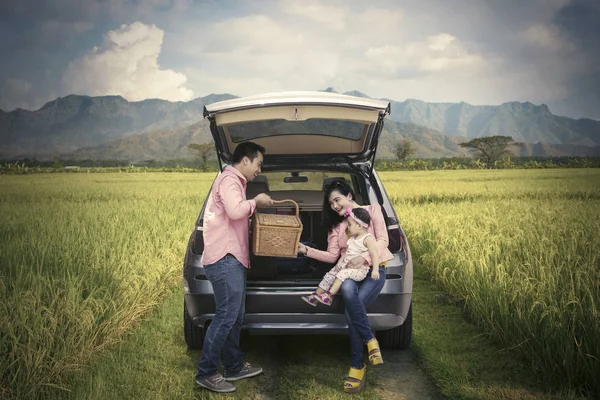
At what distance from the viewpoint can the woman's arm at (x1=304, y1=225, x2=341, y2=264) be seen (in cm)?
463

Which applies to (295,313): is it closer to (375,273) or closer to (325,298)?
(325,298)

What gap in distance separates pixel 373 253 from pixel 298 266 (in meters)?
1.12

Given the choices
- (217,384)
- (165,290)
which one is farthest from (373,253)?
(165,290)

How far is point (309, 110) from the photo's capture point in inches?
172

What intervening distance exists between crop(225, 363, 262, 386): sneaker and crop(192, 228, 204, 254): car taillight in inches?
36.3

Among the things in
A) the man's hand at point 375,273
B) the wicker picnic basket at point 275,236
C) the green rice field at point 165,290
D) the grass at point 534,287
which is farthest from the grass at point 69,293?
the grass at point 534,287

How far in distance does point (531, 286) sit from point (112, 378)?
3546 millimetres

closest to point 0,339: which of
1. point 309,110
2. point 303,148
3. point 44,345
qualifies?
point 44,345

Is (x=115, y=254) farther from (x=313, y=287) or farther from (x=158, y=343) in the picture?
(x=313, y=287)

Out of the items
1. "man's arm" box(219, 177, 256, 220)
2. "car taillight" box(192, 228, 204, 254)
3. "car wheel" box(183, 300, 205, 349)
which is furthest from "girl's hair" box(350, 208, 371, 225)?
"car wheel" box(183, 300, 205, 349)

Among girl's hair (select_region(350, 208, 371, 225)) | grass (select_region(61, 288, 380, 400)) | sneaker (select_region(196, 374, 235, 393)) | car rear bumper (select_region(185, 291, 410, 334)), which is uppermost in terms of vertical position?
girl's hair (select_region(350, 208, 371, 225))

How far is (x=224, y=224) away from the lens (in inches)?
165

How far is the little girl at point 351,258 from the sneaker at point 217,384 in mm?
781

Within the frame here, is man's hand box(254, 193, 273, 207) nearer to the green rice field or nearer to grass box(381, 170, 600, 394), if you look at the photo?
the green rice field
